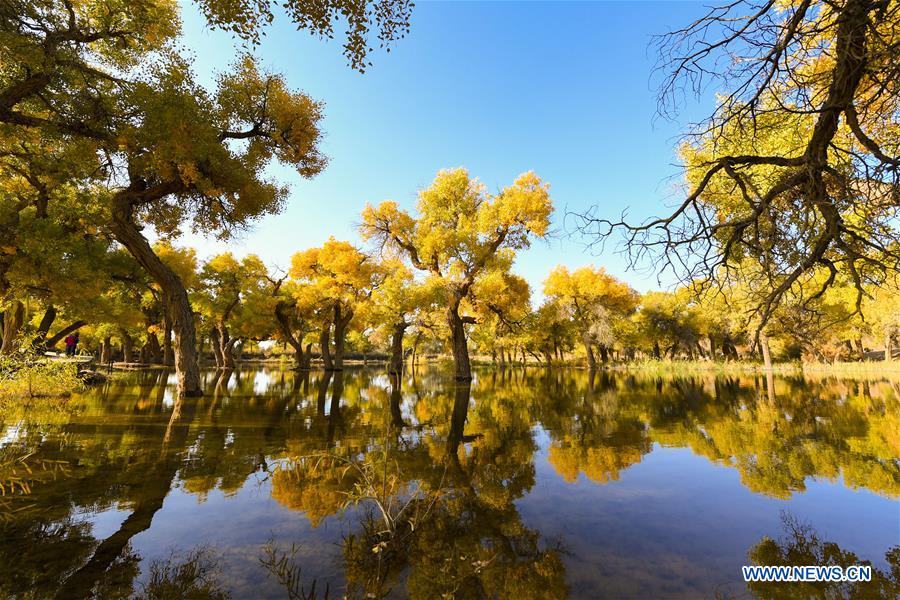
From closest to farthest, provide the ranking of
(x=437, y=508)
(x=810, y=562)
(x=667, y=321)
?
(x=810, y=562)
(x=437, y=508)
(x=667, y=321)

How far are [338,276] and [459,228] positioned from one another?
1144 centimetres

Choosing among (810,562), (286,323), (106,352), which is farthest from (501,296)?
(106,352)

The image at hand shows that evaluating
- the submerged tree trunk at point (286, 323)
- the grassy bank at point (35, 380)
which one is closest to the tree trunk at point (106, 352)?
the submerged tree trunk at point (286, 323)

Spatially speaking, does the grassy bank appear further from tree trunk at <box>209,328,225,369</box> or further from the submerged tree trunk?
tree trunk at <box>209,328,225,369</box>

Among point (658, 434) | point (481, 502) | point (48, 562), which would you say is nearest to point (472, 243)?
point (658, 434)

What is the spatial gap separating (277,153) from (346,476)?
11255 millimetres

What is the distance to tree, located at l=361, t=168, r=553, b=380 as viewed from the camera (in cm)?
1925

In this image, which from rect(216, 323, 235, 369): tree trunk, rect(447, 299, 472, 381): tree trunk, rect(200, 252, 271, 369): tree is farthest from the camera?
rect(216, 323, 235, 369): tree trunk

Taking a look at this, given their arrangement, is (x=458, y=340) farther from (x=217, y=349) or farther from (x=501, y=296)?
(x=217, y=349)

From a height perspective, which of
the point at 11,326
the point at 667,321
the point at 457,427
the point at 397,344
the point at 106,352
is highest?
the point at 667,321

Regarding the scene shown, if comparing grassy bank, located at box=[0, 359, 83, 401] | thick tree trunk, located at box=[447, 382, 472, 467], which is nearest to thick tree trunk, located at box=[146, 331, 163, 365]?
grassy bank, located at box=[0, 359, 83, 401]

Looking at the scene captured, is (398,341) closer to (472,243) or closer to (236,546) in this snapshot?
(472,243)

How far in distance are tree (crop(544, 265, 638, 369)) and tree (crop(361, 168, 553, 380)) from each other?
821 inches

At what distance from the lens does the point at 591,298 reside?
3897 centimetres
